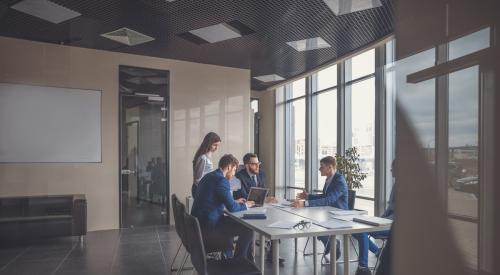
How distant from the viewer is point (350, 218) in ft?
10.8

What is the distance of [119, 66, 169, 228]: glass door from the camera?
638 centimetres

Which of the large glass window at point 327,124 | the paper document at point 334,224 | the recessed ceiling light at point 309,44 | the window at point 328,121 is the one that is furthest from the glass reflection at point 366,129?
the paper document at point 334,224

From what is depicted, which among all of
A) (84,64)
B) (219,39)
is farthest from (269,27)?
(84,64)

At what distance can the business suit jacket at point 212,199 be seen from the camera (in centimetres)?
335

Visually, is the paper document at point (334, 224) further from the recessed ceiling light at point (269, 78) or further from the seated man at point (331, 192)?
the recessed ceiling light at point (269, 78)

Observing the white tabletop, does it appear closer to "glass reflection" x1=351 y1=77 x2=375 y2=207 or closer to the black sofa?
"glass reflection" x1=351 y1=77 x2=375 y2=207

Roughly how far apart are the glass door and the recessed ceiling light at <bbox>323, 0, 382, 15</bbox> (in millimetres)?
3593

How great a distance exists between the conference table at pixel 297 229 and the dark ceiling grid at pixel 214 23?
2.05m

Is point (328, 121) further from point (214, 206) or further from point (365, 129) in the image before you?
point (214, 206)

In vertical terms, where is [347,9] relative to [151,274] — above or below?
above

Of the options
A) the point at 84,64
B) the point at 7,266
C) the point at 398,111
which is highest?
the point at 84,64

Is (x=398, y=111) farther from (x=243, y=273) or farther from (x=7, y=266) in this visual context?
(x=7, y=266)

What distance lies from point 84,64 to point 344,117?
4.52m

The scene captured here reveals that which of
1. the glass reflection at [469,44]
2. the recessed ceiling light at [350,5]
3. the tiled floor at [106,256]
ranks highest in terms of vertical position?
the recessed ceiling light at [350,5]
